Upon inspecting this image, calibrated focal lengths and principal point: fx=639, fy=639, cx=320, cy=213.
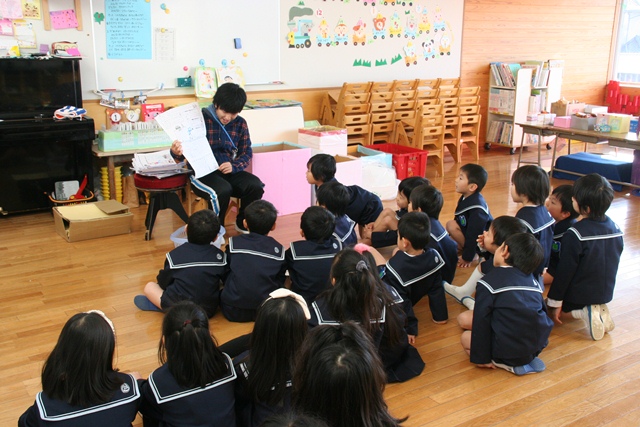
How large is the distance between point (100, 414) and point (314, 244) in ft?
5.05

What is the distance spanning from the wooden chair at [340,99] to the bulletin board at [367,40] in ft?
0.64

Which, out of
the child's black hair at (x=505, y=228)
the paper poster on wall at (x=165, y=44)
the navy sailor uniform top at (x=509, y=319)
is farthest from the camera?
the paper poster on wall at (x=165, y=44)

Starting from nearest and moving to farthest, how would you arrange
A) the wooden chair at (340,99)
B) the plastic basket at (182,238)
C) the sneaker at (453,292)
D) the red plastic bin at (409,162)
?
the sneaker at (453,292)
the plastic basket at (182,238)
the red plastic bin at (409,162)
the wooden chair at (340,99)

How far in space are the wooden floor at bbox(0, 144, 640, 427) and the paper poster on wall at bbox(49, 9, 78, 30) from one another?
160cm

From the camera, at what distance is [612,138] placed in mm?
5770

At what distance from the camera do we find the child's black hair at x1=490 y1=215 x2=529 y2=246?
2.97 meters

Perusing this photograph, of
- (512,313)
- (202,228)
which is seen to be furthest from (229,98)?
(512,313)

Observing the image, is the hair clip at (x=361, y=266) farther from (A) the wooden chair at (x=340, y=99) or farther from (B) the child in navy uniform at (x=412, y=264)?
(A) the wooden chair at (x=340, y=99)

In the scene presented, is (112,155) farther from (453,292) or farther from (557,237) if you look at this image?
(557,237)

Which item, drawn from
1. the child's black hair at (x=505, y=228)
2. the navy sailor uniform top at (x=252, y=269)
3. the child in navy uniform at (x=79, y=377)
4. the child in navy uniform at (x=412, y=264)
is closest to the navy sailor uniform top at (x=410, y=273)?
the child in navy uniform at (x=412, y=264)

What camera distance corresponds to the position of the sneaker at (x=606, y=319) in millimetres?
3172

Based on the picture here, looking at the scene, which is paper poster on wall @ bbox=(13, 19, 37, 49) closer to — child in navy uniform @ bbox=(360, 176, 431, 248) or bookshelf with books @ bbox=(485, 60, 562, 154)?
child in navy uniform @ bbox=(360, 176, 431, 248)

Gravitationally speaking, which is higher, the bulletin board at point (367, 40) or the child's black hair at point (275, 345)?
the bulletin board at point (367, 40)

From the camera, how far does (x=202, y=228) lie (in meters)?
3.13
